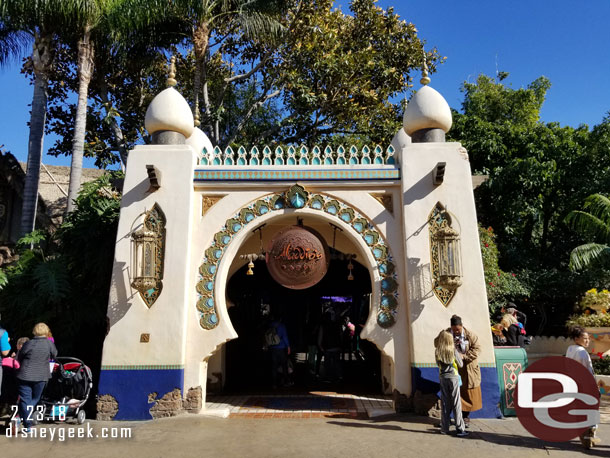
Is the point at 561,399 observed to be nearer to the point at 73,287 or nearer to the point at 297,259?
the point at 297,259

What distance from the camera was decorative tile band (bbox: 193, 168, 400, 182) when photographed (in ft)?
24.5

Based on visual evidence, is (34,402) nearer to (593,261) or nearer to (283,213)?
(283,213)

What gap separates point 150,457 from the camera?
4.95 metres

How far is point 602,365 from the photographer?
381 inches

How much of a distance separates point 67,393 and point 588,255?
11.4m

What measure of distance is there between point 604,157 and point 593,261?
593 centimetres

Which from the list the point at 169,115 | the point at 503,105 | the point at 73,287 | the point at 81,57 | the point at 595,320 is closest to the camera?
the point at 169,115

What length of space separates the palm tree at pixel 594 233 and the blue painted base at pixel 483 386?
5.96 metres

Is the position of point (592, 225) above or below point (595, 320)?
above

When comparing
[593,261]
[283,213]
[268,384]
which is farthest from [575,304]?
[283,213]

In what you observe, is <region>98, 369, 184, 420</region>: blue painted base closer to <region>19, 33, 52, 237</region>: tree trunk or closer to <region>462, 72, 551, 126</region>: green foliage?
<region>19, 33, 52, 237</region>: tree trunk

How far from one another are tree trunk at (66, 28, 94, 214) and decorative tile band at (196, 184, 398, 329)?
6.20 m

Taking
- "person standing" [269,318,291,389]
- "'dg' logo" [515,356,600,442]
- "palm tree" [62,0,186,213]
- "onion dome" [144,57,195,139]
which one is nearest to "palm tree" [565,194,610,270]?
"'dg' logo" [515,356,600,442]

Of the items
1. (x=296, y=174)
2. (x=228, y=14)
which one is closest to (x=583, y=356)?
(x=296, y=174)
